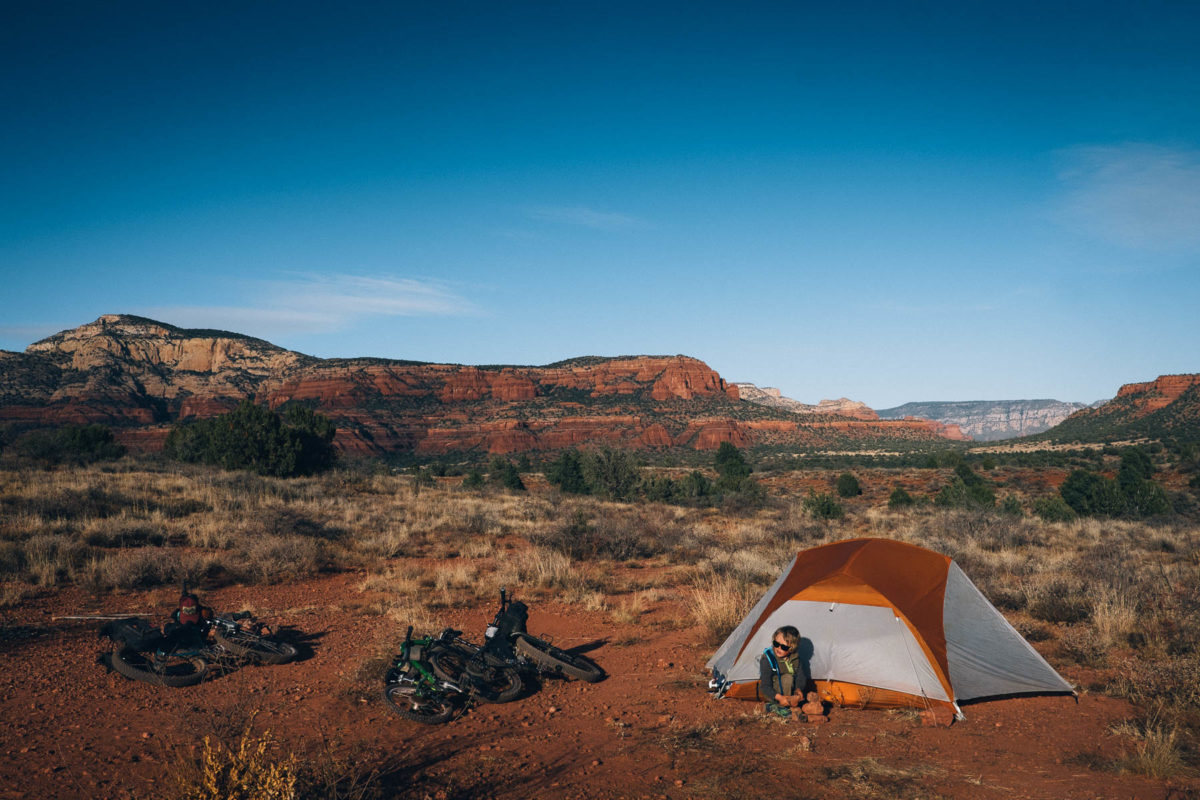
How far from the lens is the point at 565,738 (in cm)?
614

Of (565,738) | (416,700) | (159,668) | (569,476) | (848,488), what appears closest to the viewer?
(565,738)

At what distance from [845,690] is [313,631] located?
716cm

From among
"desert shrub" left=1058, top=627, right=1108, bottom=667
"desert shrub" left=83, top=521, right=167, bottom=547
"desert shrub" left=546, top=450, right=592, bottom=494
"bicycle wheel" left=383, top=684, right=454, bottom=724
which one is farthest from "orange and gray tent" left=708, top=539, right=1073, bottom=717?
"desert shrub" left=546, top=450, right=592, bottom=494

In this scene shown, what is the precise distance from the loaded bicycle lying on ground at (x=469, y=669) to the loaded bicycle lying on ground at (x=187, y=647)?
6.66 feet

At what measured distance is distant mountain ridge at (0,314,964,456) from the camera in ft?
311

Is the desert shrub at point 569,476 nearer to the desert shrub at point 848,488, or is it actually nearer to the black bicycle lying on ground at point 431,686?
the desert shrub at point 848,488

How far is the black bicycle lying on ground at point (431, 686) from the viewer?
6594mm

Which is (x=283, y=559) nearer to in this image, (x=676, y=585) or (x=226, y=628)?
(x=226, y=628)

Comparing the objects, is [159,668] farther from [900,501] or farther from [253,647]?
[900,501]

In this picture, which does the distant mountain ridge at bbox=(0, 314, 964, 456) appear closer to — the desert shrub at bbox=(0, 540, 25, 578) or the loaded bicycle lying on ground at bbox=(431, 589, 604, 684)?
the desert shrub at bbox=(0, 540, 25, 578)

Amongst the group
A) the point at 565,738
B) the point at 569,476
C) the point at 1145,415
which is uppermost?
the point at 1145,415

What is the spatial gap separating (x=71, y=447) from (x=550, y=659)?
35.9 metres

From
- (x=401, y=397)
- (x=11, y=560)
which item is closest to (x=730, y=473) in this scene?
(x=11, y=560)

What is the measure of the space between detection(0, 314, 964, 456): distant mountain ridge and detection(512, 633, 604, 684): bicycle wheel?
78876 millimetres
